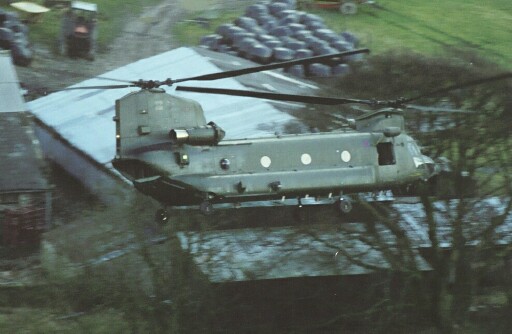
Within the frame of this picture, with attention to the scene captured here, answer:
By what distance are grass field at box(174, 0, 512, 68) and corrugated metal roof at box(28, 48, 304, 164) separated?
70.9 feet

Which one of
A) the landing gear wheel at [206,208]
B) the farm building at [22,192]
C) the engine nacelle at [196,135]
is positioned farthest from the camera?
the farm building at [22,192]

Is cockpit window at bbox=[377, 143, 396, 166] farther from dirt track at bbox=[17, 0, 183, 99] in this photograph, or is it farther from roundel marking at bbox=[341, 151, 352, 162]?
dirt track at bbox=[17, 0, 183, 99]

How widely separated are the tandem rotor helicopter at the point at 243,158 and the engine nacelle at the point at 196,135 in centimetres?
3

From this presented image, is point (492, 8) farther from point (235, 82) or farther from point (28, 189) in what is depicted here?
point (28, 189)

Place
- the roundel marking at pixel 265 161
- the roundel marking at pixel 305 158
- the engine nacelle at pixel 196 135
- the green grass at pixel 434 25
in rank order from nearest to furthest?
the engine nacelle at pixel 196 135, the roundel marking at pixel 265 161, the roundel marking at pixel 305 158, the green grass at pixel 434 25

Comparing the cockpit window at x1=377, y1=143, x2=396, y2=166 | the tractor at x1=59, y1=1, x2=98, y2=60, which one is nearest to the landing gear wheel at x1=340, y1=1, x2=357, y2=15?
the tractor at x1=59, y1=1, x2=98, y2=60

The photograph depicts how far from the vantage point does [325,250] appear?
34312 millimetres

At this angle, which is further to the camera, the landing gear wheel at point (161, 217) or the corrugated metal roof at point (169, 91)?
the corrugated metal roof at point (169, 91)

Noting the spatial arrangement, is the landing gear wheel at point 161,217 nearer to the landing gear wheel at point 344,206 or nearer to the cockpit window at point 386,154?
the landing gear wheel at point 344,206

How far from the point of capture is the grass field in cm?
7769

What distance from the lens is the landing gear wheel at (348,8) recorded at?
82938 mm

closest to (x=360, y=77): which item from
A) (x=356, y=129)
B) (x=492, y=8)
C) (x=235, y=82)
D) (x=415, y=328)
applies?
(x=235, y=82)

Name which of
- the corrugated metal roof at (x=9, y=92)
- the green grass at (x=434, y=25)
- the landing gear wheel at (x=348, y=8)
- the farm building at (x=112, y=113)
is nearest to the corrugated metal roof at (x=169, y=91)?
the farm building at (x=112, y=113)

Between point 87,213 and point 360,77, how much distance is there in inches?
633
